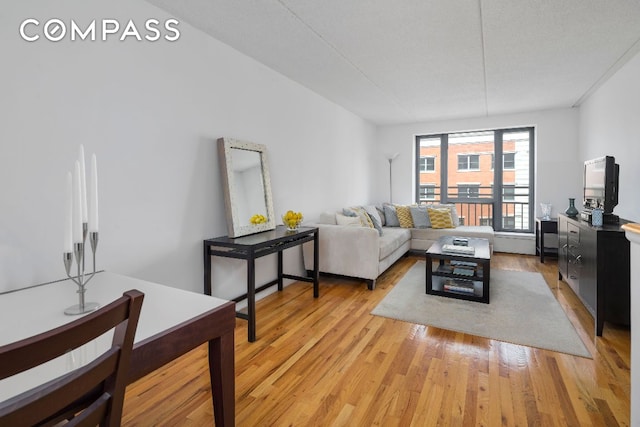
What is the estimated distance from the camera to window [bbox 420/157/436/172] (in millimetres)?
6078

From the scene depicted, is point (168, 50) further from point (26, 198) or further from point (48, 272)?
point (48, 272)

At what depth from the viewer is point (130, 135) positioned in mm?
2066

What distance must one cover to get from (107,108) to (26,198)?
68 cm

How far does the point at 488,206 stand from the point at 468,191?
1.41ft

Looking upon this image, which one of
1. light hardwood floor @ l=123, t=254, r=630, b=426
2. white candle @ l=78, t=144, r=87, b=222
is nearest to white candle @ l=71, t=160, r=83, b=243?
white candle @ l=78, t=144, r=87, b=222

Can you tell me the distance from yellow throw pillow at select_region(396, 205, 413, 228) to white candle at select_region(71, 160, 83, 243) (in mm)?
4703

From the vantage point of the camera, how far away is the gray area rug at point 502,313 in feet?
7.70

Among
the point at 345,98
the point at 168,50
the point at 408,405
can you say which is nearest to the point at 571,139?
the point at 345,98

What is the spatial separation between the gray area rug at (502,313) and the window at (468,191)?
244cm

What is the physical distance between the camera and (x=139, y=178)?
212cm

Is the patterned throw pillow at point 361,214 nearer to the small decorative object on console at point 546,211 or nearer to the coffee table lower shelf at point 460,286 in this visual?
the coffee table lower shelf at point 460,286

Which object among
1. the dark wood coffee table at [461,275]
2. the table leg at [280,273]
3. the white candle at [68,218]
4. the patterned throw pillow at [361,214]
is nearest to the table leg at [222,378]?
the white candle at [68,218]

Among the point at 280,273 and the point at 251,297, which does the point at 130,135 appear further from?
the point at 280,273

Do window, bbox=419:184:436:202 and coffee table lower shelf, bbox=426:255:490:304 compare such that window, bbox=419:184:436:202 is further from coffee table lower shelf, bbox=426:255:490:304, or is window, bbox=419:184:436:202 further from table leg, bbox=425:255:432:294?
table leg, bbox=425:255:432:294
